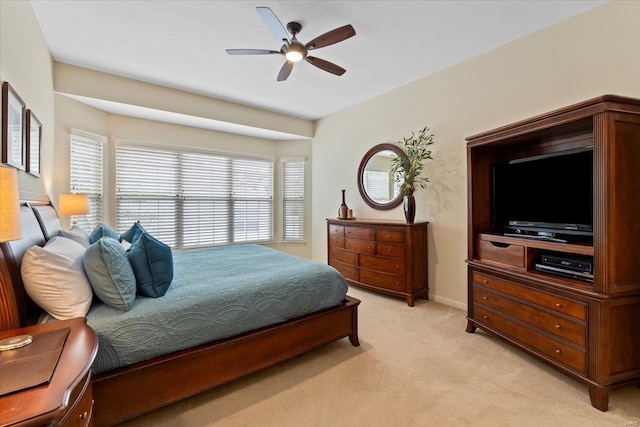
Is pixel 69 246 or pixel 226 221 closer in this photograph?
pixel 69 246

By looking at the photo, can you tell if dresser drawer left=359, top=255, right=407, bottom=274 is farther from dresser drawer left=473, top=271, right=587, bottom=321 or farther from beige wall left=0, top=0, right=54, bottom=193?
beige wall left=0, top=0, right=54, bottom=193

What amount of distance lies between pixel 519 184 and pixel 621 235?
880 mm

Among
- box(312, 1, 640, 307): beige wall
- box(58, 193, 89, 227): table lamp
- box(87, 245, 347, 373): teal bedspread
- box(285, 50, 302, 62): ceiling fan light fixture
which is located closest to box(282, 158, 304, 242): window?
box(312, 1, 640, 307): beige wall

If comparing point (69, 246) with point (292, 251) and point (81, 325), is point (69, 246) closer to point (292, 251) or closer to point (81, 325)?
→ point (81, 325)

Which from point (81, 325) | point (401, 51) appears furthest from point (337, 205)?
point (81, 325)

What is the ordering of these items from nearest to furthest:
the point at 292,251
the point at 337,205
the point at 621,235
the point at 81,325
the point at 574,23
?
the point at 81,325 < the point at 621,235 < the point at 574,23 < the point at 337,205 < the point at 292,251

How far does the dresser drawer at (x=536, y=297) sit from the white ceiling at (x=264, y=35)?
2344 mm

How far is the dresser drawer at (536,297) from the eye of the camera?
190 cm

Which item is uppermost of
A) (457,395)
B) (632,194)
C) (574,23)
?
(574,23)

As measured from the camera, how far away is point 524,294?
2.25 metres

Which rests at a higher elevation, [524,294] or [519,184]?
[519,184]

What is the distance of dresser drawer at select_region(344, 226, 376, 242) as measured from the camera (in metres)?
3.84

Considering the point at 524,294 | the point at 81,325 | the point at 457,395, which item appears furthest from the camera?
the point at 524,294

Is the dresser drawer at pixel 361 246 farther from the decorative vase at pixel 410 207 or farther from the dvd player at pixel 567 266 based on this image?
the dvd player at pixel 567 266
